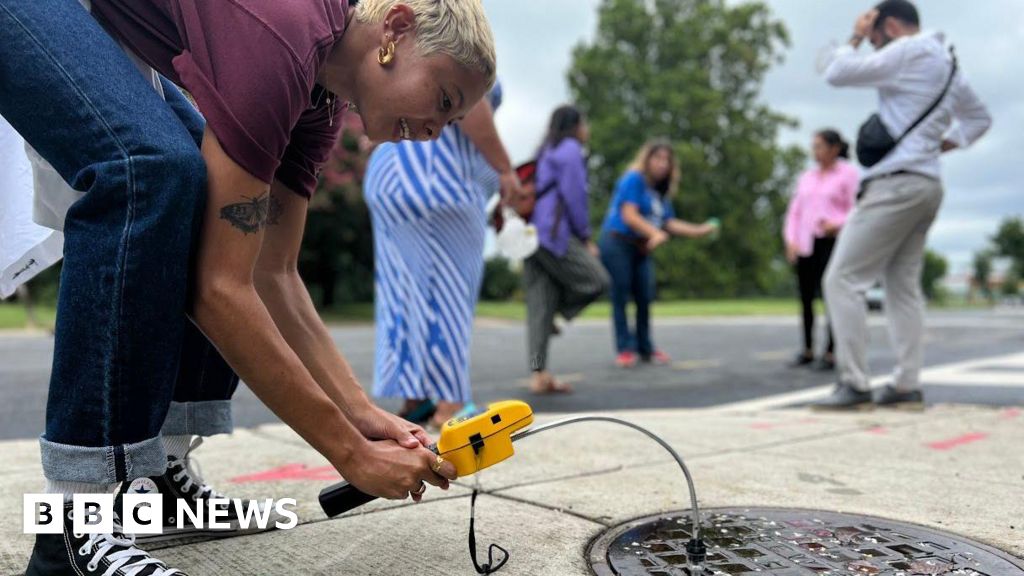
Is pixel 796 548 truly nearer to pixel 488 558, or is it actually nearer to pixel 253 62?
pixel 488 558

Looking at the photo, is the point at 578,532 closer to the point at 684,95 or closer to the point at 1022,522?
the point at 1022,522

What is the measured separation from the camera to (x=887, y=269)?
412 cm

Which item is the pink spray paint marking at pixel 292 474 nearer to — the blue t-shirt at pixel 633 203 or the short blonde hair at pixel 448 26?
the short blonde hair at pixel 448 26

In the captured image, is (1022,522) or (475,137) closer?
(1022,522)

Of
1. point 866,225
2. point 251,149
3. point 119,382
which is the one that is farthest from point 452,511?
point 866,225

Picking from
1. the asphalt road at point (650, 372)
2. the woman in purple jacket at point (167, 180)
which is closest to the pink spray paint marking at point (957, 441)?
the asphalt road at point (650, 372)

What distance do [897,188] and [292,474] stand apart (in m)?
2.94

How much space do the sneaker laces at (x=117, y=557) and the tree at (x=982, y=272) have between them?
80.7 m

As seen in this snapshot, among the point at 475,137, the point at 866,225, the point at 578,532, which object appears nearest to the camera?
the point at 578,532

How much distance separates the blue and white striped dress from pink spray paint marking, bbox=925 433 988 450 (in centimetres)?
172

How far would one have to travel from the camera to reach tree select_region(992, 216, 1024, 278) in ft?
206

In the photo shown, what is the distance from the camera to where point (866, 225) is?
154 inches

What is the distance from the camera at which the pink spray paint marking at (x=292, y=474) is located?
2377 millimetres

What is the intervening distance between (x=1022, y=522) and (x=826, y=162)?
5.21m
